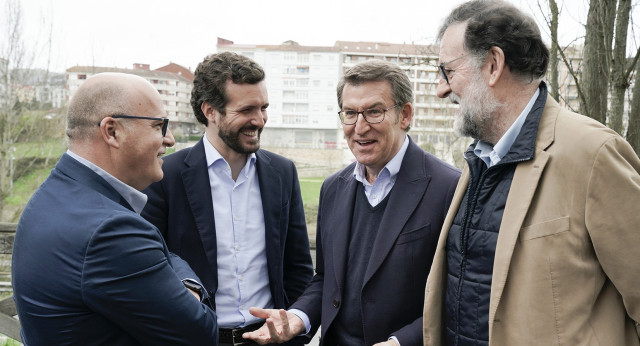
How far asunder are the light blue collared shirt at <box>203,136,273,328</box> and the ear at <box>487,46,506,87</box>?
154 centimetres

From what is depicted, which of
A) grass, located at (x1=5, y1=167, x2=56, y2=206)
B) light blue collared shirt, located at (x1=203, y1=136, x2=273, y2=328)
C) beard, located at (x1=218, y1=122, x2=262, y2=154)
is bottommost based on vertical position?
grass, located at (x1=5, y1=167, x2=56, y2=206)

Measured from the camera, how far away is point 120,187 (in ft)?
6.46

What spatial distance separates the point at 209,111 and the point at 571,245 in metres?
2.11

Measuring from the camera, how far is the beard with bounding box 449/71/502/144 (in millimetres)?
2020

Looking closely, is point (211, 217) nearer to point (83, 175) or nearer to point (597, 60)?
point (83, 175)

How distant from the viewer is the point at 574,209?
1.67 metres

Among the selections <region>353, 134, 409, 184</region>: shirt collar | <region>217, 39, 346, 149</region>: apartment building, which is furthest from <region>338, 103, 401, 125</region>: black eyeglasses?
<region>217, 39, 346, 149</region>: apartment building

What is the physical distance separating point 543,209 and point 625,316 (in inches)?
18.2

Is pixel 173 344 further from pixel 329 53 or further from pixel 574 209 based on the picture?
pixel 329 53

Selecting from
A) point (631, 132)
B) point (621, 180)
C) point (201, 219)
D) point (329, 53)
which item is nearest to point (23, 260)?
point (201, 219)

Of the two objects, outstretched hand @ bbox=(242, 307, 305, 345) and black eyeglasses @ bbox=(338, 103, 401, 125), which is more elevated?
black eyeglasses @ bbox=(338, 103, 401, 125)

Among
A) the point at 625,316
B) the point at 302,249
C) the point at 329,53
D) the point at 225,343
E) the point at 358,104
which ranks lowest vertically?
the point at 225,343

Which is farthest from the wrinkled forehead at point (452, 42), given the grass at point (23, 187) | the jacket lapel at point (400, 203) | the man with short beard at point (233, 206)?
the grass at point (23, 187)

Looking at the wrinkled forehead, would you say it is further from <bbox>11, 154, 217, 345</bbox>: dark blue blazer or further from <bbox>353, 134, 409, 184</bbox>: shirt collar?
<bbox>11, 154, 217, 345</bbox>: dark blue blazer
